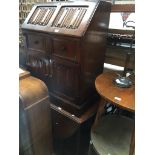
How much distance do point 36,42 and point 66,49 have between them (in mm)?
371

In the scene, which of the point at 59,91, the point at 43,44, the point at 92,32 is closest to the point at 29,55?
the point at 43,44

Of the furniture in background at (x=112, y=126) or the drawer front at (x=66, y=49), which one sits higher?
the drawer front at (x=66, y=49)

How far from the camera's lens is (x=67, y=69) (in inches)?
48.9

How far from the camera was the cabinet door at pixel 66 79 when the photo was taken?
3.96ft

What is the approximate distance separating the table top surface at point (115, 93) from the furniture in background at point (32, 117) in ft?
1.22

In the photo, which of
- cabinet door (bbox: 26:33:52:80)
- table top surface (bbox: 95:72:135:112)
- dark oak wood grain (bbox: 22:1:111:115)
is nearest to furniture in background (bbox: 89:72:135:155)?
table top surface (bbox: 95:72:135:112)

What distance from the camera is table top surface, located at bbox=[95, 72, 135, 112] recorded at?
942 millimetres

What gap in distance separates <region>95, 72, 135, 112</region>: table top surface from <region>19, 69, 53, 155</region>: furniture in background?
0.37 metres

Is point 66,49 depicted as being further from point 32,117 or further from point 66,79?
point 32,117

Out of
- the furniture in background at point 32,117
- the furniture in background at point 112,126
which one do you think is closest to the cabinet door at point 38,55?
the furniture in background at point 32,117

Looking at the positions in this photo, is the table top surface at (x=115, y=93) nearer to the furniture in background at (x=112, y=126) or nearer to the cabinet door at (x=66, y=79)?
the furniture in background at (x=112, y=126)

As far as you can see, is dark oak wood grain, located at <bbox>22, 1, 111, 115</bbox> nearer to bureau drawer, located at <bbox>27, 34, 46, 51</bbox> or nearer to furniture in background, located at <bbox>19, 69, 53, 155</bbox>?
bureau drawer, located at <bbox>27, 34, 46, 51</bbox>
